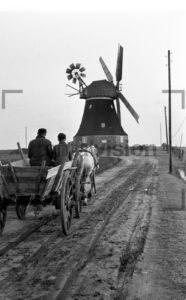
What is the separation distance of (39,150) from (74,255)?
Result: 301 cm

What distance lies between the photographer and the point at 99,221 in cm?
788

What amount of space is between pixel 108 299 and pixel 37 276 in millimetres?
1120

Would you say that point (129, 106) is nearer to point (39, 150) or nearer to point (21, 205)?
point (39, 150)

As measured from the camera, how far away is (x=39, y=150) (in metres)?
7.71

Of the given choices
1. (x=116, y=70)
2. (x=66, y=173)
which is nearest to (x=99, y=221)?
(x=66, y=173)

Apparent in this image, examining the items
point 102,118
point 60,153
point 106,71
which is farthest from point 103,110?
point 60,153

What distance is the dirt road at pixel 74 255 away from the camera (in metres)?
4.12

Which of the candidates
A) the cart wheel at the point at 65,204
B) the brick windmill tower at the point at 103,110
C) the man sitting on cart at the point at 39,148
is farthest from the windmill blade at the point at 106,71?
the cart wheel at the point at 65,204

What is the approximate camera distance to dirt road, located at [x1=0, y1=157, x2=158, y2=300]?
412 centimetres

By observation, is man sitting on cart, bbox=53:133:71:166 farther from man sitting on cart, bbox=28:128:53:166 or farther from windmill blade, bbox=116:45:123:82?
windmill blade, bbox=116:45:123:82

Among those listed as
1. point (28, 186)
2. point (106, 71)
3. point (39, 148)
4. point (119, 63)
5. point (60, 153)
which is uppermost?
point (119, 63)

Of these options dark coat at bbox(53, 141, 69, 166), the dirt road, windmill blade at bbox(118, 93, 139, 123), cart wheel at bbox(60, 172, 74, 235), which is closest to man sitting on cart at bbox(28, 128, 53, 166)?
dark coat at bbox(53, 141, 69, 166)

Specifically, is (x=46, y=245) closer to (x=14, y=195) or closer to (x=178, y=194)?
(x=14, y=195)

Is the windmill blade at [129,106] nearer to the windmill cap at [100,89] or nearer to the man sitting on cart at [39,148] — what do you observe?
the windmill cap at [100,89]
